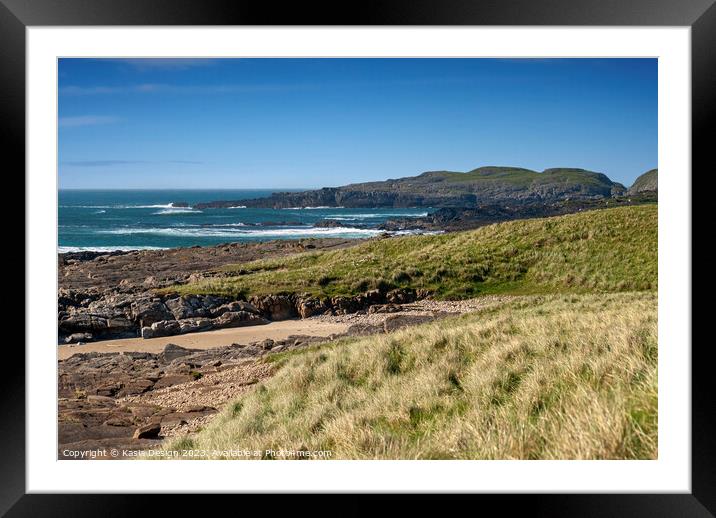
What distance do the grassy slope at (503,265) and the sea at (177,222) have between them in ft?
8.30

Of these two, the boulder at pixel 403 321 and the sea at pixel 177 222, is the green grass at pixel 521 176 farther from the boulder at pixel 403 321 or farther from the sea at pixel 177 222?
the boulder at pixel 403 321

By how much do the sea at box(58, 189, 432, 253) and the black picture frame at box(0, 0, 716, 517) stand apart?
52.7 ft

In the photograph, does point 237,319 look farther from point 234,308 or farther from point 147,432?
point 147,432

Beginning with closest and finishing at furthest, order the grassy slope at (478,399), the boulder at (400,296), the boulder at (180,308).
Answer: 1. the grassy slope at (478,399)
2. the boulder at (180,308)
3. the boulder at (400,296)

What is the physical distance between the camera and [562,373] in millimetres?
3721

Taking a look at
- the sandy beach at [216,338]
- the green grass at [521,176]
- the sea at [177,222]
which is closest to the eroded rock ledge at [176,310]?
the sandy beach at [216,338]

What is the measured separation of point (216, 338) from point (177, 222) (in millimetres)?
11008

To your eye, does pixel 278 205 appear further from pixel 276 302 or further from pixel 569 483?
pixel 569 483

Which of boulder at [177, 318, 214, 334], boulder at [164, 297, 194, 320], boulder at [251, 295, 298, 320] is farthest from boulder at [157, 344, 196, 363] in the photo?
boulder at [251, 295, 298, 320]

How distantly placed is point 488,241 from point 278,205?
1047cm

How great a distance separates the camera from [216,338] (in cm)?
1185

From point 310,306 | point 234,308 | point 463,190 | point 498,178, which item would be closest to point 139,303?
point 234,308

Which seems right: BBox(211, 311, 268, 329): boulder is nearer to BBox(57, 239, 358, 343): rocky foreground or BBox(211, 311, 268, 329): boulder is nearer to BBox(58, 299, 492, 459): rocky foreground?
BBox(57, 239, 358, 343): rocky foreground
